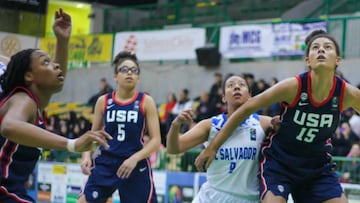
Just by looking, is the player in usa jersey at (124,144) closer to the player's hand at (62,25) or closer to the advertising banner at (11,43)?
the player's hand at (62,25)

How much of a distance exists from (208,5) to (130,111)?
1600cm

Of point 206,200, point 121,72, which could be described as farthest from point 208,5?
point 206,200

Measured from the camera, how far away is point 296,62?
714 inches

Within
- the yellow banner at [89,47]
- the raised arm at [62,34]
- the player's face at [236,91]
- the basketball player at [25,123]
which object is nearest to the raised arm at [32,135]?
the basketball player at [25,123]

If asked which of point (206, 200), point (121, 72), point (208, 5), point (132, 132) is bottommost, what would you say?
point (206, 200)

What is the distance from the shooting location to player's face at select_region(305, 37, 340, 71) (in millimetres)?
5809

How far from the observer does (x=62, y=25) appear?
573 centimetres

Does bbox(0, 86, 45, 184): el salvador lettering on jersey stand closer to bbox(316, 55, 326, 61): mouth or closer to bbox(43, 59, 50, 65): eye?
bbox(43, 59, 50, 65): eye

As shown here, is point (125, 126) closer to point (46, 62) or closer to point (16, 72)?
point (46, 62)

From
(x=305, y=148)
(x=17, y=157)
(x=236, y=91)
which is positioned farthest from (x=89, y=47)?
(x=17, y=157)

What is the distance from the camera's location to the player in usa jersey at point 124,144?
305 inches

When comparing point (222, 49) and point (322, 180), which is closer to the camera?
point (322, 180)

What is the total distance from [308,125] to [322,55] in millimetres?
582

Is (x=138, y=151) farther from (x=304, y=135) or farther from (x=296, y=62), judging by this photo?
(x=296, y=62)
